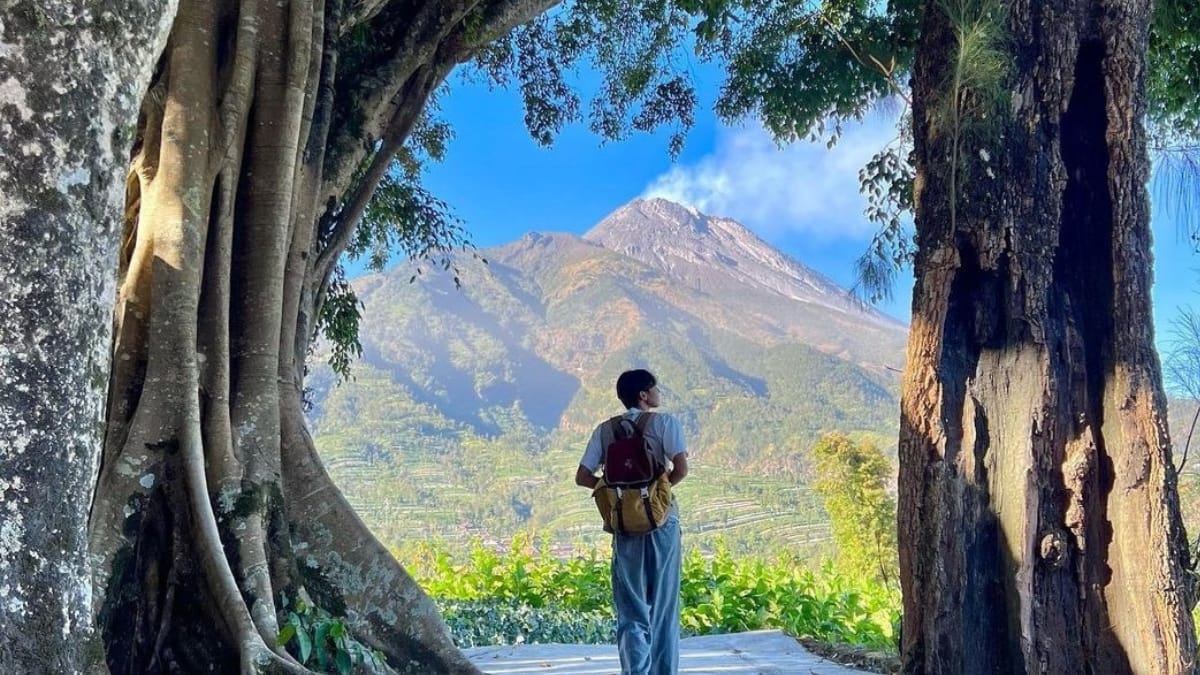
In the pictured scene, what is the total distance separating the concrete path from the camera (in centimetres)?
578

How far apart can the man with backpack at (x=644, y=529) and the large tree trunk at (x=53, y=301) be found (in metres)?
2.73

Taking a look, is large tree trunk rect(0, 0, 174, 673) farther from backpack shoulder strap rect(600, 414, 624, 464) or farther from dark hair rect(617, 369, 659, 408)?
dark hair rect(617, 369, 659, 408)

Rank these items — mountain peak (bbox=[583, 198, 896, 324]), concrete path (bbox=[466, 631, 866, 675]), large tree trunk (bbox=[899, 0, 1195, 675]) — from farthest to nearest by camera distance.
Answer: mountain peak (bbox=[583, 198, 896, 324]) < concrete path (bbox=[466, 631, 866, 675]) < large tree trunk (bbox=[899, 0, 1195, 675])

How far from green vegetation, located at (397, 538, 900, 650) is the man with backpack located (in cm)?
299

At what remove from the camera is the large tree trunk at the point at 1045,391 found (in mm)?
3467

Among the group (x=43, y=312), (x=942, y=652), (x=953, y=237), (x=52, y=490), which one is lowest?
(x=942, y=652)

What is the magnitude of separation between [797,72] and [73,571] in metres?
6.47

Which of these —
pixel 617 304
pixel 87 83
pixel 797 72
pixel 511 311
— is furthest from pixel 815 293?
pixel 87 83

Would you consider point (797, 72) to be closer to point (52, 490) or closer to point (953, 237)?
point (953, 237)

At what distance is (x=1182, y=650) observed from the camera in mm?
3348

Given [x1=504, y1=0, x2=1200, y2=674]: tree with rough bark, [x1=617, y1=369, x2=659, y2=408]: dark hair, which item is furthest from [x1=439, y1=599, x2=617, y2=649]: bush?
[x1=504, y1=0, x2=1200, y2=674]: tree with rough bark

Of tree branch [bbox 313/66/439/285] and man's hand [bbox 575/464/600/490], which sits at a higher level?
tree branch [bbox 313/66/439/285]

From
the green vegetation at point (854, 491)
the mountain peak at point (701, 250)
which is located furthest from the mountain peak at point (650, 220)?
the green vegetation at point (854, 491)

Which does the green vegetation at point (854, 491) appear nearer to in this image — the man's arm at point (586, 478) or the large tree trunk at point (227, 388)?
the man's arm at point (586, 478)
